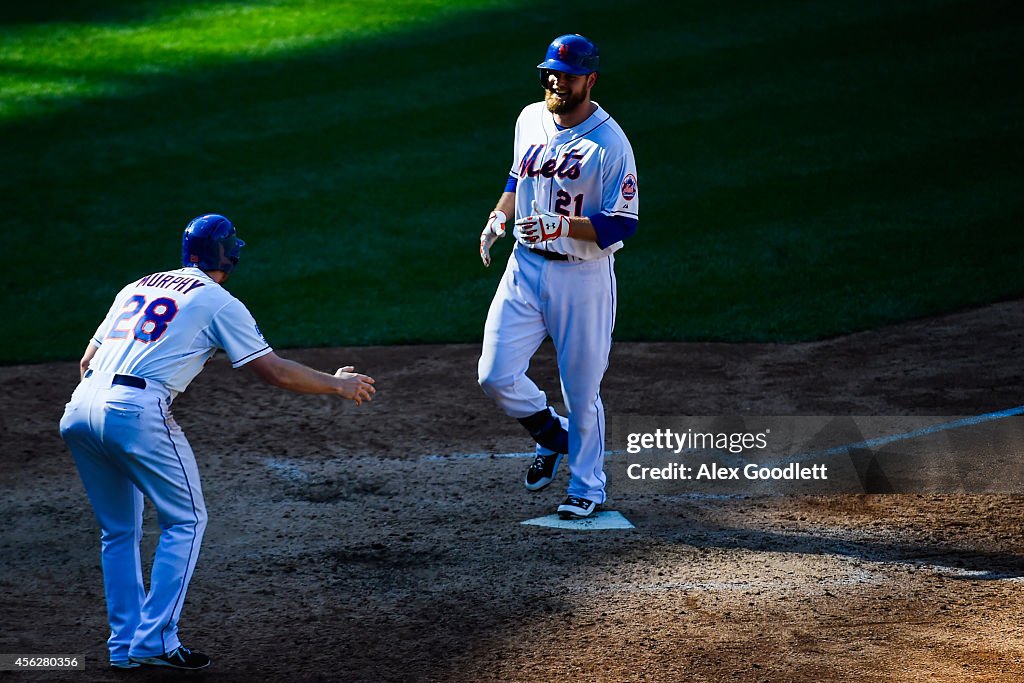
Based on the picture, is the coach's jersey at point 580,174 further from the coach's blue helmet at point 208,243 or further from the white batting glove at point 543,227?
the coach's blue helmet at point 208,243

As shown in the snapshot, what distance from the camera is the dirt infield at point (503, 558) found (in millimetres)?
4488

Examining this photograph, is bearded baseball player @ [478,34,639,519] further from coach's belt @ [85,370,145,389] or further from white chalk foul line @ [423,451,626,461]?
coach's belt @ [85,370,145,389]

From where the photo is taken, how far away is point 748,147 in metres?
11.9

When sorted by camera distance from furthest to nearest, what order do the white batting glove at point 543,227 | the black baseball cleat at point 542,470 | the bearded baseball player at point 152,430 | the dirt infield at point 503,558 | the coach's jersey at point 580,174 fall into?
the black baseball cleat at point 542,470
the coach's jersey at point 580,174
the white batting glove at point 543,227
the dirt infield at point 503,558
the bearded baseball player at point 152,430

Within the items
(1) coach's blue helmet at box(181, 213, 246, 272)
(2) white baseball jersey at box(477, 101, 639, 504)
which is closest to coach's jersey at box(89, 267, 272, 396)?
(1) coach's blue helmet at box(181, 213, 246, 272)

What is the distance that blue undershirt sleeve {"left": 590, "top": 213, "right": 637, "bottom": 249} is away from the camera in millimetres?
5457

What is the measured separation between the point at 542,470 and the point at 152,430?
240cm

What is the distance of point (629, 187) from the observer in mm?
5527

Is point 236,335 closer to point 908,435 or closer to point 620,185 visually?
point 620,185

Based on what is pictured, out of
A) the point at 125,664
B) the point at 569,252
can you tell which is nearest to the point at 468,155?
the point at 569,252

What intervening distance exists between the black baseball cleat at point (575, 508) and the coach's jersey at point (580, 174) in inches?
45.2

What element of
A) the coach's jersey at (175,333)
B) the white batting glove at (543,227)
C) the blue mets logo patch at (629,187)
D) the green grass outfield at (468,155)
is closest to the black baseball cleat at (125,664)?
the coach's jersey at (175,333)

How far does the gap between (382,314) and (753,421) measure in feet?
10.9

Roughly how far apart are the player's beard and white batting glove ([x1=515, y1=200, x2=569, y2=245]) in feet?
1.60
